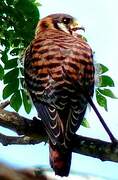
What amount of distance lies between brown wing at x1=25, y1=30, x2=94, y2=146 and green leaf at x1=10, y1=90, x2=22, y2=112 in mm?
136

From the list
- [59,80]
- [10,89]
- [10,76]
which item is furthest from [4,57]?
[59,80]

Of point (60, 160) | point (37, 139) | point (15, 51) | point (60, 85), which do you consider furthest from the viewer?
point (15, 51)

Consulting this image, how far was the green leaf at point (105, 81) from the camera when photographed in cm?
427

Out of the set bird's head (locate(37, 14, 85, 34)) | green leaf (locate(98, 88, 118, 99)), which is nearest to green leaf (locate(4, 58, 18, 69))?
bird's head (locate(37, 14, 85, 34))

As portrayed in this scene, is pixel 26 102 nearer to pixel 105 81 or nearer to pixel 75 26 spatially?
pixel 105 81

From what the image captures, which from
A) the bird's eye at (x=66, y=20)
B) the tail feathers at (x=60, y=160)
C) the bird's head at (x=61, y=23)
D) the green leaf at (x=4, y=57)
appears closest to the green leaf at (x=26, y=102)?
the green leaf at (x=4, y=57)

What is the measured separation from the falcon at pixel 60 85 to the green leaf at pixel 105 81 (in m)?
0.23

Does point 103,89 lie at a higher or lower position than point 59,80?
lower

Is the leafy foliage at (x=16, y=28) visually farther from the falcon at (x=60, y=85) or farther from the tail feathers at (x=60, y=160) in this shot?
the tail feathers at (x=60, y=160)

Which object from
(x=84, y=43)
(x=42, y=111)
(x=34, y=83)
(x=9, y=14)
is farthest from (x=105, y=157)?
(x=9, y=14)

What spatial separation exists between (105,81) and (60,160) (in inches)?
53.9

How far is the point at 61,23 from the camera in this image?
5410mm

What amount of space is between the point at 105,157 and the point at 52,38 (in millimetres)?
2107

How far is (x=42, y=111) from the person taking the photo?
12.3 feet
